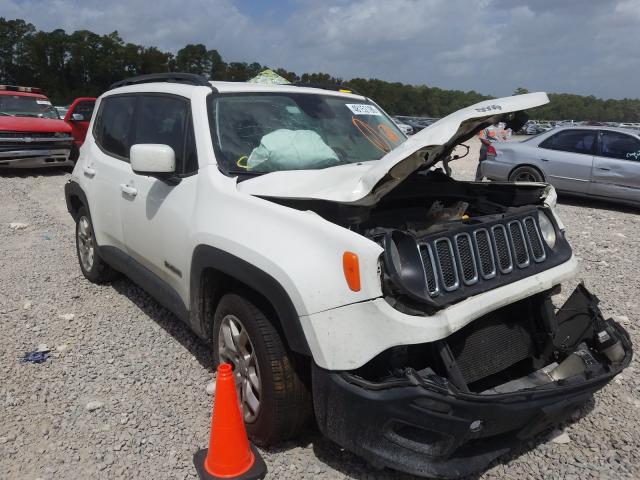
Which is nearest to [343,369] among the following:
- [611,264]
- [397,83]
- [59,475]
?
[59,475]

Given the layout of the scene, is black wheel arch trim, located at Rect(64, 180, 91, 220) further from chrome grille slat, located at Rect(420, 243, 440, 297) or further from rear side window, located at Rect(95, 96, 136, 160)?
chrome grille slat, located at Rect(420, 243, 440, 297)

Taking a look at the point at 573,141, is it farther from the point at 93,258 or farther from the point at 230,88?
the point at 93,258

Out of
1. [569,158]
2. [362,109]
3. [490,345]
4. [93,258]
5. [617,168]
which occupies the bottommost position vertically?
[93,258]

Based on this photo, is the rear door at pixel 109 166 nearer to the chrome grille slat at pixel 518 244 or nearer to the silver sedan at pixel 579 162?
the chrome grille slat at pixel 518 244

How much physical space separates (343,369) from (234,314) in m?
0.79

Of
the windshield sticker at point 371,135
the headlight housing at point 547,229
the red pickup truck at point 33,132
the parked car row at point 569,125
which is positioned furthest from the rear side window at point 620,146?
the red pickup truck at point 33,132

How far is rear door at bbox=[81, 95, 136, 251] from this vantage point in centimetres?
432

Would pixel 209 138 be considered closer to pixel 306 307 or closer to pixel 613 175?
pixel 306 307

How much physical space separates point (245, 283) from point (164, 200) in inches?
45.2

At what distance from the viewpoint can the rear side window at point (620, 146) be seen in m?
9.58

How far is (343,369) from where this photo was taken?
2.31m

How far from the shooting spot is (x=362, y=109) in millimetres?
4270

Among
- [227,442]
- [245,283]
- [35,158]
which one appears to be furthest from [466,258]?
[35,158]

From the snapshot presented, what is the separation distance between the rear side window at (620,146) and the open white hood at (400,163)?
793 centimetres
